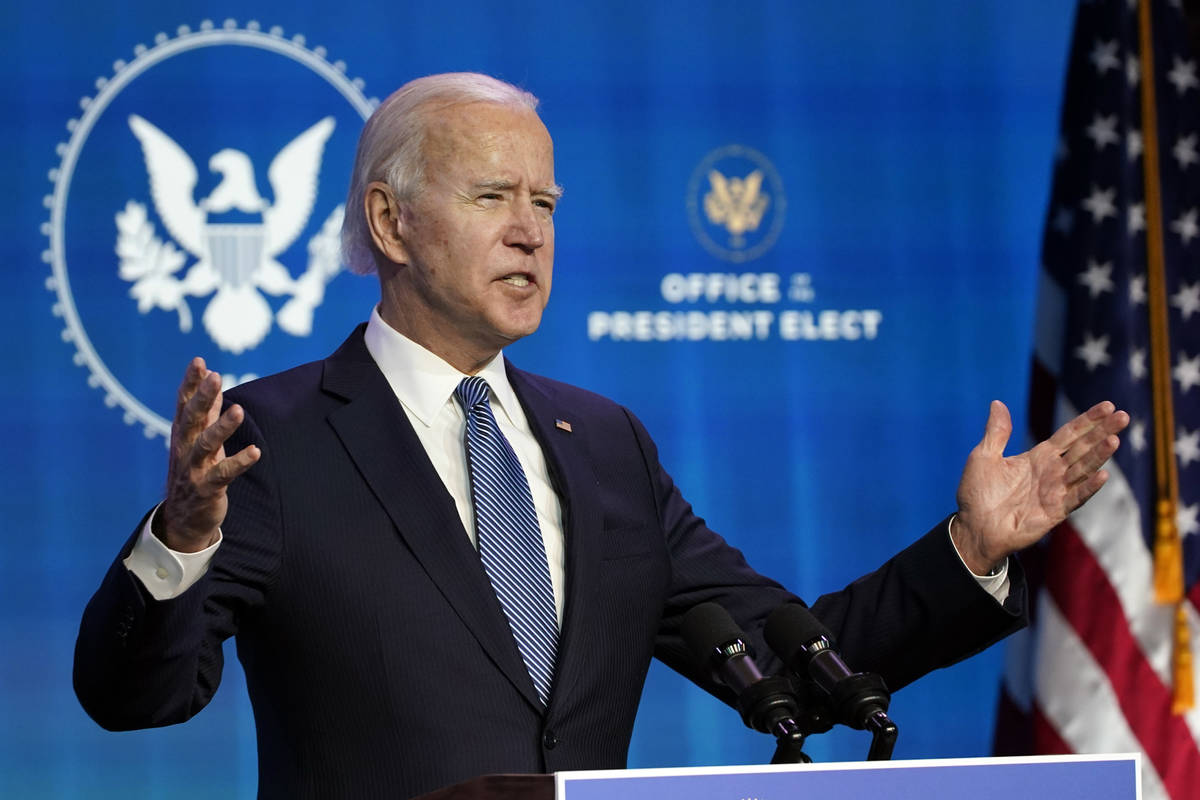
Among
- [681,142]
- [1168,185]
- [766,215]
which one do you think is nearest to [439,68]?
[681,142]

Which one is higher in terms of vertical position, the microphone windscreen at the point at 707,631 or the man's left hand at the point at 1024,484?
the man's left hand at the point at 1024,484

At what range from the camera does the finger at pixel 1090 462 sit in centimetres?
192

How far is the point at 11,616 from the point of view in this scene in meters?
3.64

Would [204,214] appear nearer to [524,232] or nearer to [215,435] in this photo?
[524,232]

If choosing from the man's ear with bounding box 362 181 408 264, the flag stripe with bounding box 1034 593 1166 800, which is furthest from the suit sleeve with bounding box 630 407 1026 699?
the flag stripe with bounding box 1034 593 1166 800

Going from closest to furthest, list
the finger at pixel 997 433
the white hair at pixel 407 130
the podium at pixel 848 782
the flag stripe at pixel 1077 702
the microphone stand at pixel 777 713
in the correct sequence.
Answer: the podium at pixel 848 782
the microphone stand at pixel 777 713
the finger at pixel 997 433
the white hair at pixel 407 130
the flag stripe at pixel 1077 702

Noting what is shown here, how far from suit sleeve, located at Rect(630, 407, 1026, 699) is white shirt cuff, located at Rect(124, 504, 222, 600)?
66 centimetres

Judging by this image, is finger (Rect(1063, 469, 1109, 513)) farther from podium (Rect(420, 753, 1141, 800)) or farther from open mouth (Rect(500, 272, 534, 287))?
open mouth (Rect(500, 272, 534, 287))

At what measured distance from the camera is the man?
6.17ft

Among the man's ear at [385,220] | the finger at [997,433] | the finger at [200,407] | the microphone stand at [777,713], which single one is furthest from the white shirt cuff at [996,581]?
the finger at [200,407]

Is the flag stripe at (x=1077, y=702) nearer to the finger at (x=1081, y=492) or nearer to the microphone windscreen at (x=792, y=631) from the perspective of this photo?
the finger at (x=1081, y=492)

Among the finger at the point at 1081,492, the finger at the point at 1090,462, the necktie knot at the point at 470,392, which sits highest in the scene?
the necktie knot at the point at 470,392

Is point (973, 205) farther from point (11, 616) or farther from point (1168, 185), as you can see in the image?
point (11, 616)

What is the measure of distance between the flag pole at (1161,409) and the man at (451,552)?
207cm
